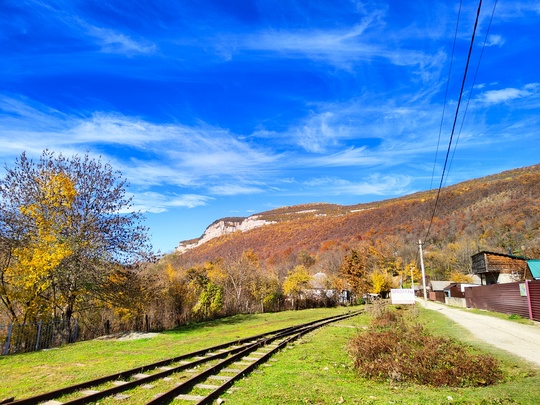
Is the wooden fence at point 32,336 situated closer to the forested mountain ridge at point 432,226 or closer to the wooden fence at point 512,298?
the wooden fence at point 512,298

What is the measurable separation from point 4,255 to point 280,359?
14005 mm

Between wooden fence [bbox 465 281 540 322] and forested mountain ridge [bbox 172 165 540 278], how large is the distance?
5493 cm

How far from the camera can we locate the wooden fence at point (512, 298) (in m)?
19.6

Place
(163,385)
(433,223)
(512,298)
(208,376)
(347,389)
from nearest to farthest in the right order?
1. (347,389)
2. (163,385)
3. (208,376)
4. (512,298)
5. (433,223)

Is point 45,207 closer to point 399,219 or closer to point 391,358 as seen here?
point 391,358

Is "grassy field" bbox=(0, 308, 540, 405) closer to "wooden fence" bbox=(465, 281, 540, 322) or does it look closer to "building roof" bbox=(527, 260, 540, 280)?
"wooden fence" bbox=(465, 281, 540, 322)

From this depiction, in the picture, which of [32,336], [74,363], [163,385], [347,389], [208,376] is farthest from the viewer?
[32,336]

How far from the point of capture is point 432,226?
132750mm

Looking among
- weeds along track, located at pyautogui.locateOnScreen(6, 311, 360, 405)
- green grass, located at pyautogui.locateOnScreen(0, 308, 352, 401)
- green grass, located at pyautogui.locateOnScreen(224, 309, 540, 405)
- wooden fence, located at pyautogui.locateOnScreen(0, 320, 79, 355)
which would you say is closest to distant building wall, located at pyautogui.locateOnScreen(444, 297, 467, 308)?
green grass, located at pyautogui.locateOnScreen(224, 309, 540, 405)

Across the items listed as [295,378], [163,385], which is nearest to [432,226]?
[295,378]

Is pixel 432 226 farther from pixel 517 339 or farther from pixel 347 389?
pixel 347 389

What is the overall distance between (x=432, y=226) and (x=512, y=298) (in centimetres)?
11871

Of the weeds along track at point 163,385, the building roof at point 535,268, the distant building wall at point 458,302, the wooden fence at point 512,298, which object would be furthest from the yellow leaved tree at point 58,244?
the distant building wall at point 458,302

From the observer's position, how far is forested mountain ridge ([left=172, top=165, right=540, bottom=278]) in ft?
327
